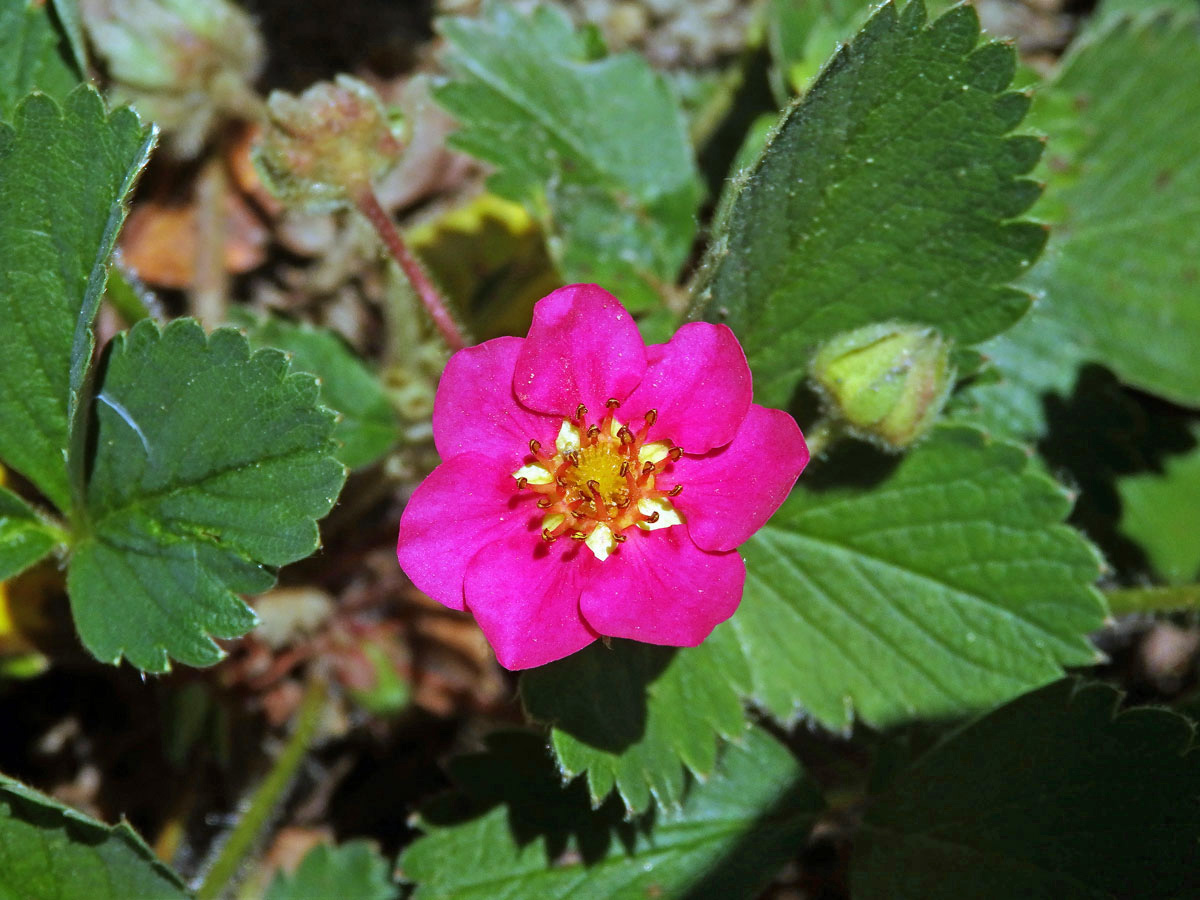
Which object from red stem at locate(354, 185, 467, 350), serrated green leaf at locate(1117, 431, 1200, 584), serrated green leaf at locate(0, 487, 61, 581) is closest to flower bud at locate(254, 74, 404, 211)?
red stem at locate(354, 185, 467, 350)

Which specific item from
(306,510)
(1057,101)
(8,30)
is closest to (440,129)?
(8,30)

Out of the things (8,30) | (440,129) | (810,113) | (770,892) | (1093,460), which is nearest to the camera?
(810,113)

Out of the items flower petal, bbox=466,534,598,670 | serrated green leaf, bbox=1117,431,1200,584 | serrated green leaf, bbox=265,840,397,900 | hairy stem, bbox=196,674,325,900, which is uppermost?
flower petal, bbox=466,534,598,670

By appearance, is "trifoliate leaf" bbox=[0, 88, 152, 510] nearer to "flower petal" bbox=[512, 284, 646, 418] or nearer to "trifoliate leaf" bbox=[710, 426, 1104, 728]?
"flower petal" bbox=[512, 284, 646, 418]

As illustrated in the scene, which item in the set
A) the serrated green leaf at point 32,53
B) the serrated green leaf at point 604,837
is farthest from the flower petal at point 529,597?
the serrated green leaf at point 32,53

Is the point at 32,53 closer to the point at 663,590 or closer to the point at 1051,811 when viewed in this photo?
the point at 663,590

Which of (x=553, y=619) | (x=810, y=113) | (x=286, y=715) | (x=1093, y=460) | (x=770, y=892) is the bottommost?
(x=770, y=892)

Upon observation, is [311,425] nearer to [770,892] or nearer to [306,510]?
[306,510]
